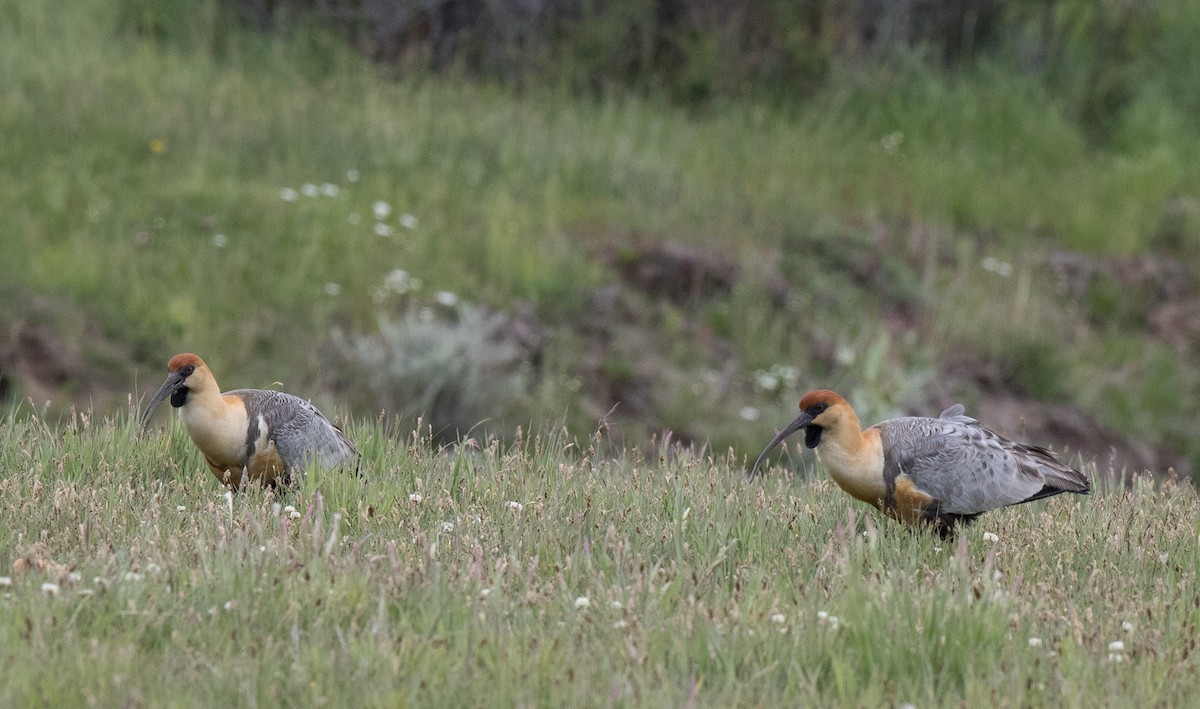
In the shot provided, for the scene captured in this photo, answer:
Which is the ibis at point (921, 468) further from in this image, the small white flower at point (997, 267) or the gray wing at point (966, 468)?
the small white flower at point (997, 267)

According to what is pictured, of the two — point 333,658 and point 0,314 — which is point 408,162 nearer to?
point 0,314

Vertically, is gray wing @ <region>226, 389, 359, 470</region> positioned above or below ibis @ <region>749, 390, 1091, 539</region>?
below

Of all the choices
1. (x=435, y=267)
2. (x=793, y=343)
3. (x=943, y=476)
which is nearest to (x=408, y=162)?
(x=435, y=267)

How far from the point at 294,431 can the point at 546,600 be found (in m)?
1.94

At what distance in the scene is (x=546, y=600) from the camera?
4.72 meters

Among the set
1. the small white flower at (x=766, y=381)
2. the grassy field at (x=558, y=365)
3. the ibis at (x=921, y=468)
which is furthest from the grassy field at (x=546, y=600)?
the small white flower at (x=766, y=381)

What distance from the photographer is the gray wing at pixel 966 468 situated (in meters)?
5.91

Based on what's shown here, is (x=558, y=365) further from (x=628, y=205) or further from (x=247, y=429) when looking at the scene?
(x=247, y=429)

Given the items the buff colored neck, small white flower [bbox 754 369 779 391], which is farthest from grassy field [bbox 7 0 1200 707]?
the buff colored neck

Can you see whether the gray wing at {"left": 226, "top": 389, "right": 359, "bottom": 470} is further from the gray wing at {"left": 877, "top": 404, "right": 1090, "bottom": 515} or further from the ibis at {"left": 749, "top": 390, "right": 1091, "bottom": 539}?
the gray wing at {"left": 877, "top": 404, "right": 1090, "bottom": 515}

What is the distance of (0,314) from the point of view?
10617mm

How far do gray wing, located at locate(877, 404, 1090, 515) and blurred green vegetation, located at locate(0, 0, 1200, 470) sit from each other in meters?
5.12

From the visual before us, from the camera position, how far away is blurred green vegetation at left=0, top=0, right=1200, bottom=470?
11.4 m

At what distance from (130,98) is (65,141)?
1.04 metres
